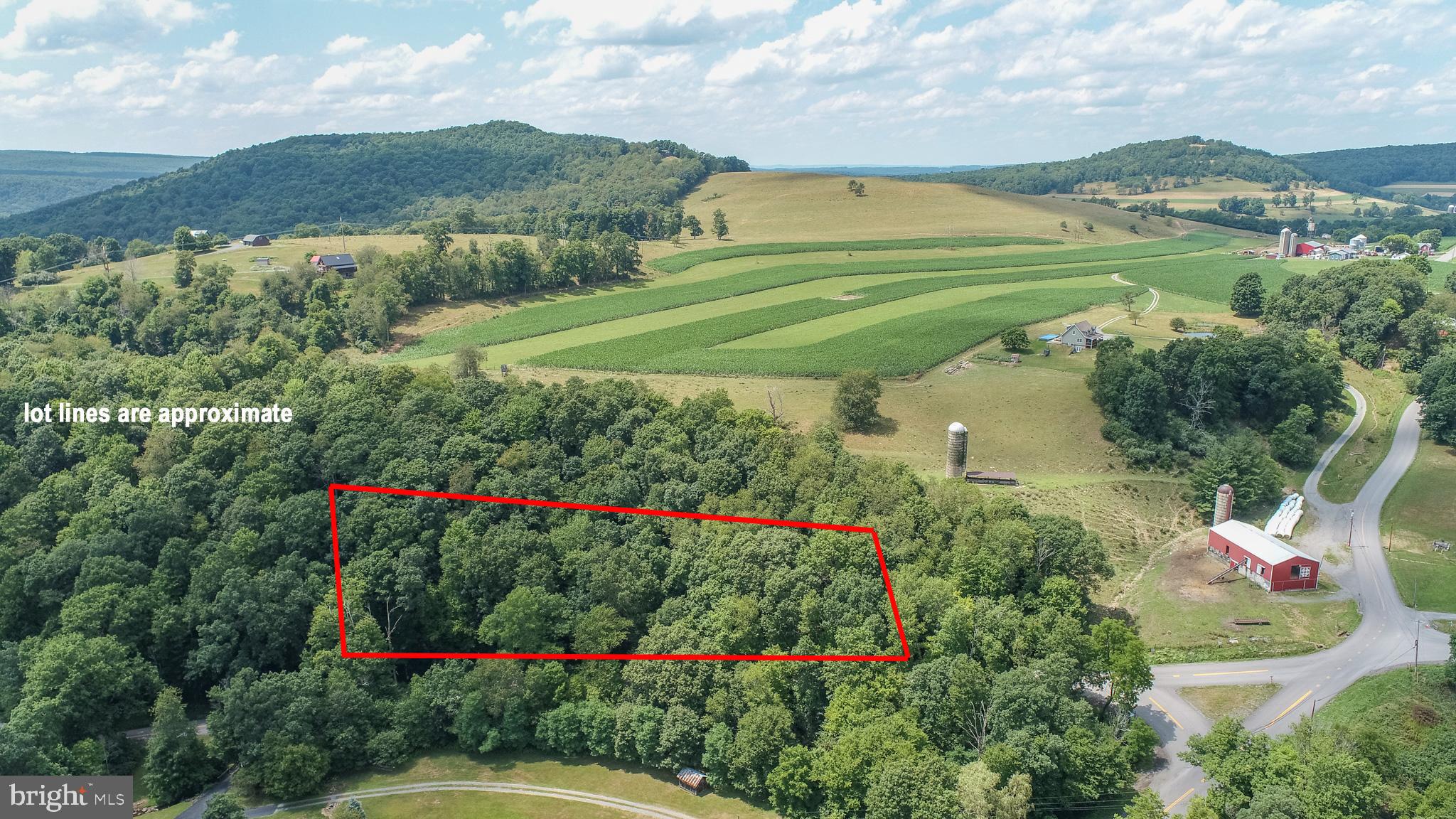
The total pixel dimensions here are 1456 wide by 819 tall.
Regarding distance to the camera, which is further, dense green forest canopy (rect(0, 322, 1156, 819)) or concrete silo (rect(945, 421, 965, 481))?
concrete silo (rect(945, 421, 965, 481))

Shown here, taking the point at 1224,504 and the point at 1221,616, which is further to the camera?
the point at 1224,504

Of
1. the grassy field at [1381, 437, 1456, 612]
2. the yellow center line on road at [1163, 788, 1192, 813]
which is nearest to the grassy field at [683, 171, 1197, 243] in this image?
the grassy field at [1381, 437, 1456, 612]

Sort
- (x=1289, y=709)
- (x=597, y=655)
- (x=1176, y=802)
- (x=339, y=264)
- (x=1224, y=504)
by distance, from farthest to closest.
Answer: (x=339, y=264) < (x=1224, y=504) < (x=597, y=655) < (x=1289, y=709) < (x=1176, y=802)

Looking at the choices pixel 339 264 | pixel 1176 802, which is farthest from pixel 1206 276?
pixel 339 264

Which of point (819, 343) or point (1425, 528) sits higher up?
point (819, 343)

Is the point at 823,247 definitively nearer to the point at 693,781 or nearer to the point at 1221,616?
the point at 1221,616

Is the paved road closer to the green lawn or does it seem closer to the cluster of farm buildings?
the green lawn

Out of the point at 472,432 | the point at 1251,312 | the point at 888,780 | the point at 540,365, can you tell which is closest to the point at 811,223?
the point at 1251,312
